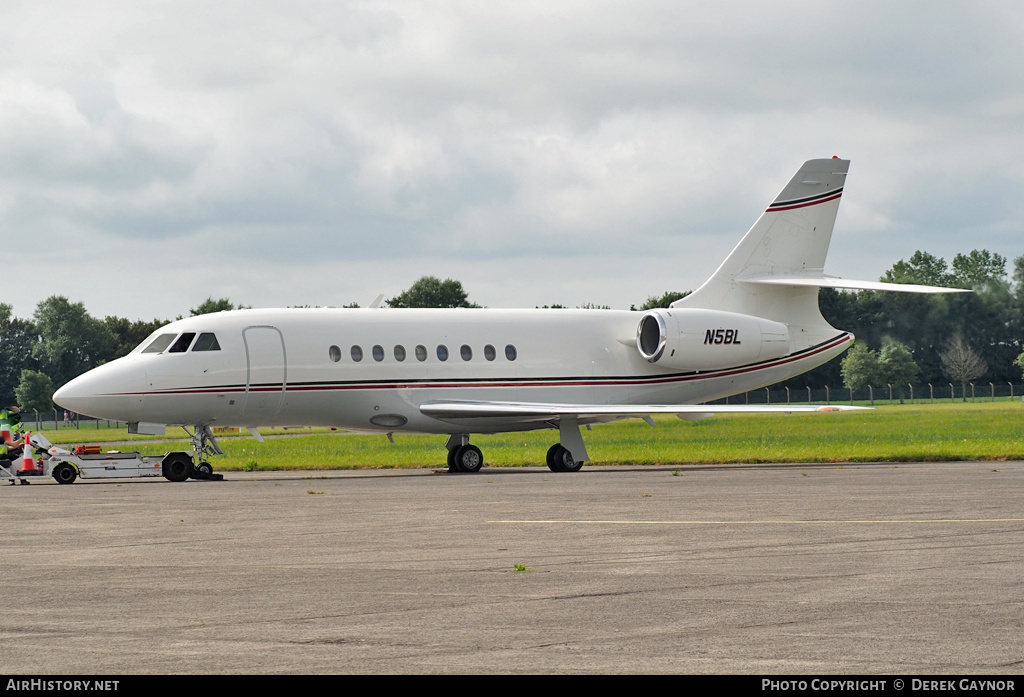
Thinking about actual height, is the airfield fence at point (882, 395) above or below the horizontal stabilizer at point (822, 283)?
below

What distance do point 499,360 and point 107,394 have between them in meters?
8.78

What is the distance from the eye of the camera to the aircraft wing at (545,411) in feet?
94.3

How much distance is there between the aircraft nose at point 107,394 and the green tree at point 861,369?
8536 centimetres

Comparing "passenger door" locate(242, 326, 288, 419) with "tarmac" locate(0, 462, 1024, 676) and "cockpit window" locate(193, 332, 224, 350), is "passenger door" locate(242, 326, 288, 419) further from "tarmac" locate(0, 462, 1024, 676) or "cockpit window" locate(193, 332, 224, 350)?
"tarmac" locate(0, 462, 1024, 676)

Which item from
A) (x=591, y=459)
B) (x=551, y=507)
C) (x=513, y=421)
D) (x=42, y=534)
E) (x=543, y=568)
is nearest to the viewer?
(x=543, y=568)

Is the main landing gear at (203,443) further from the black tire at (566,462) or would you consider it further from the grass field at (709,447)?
the black tire at (566,462)

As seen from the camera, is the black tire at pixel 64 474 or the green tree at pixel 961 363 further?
the green tree at pixel 961 363

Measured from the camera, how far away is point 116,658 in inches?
302

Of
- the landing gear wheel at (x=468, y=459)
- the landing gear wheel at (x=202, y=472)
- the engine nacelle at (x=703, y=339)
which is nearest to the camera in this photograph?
the landing gear wheel at (x=202, y=472)

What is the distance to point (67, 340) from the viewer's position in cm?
12469

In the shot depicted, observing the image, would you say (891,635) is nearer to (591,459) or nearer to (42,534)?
(42,534)

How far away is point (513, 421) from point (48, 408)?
292 ft

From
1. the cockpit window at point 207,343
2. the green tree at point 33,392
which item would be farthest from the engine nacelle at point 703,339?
the green tree at point 33,392
